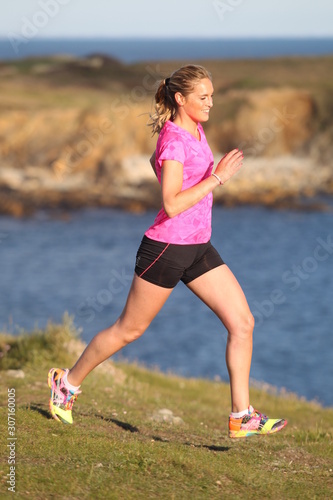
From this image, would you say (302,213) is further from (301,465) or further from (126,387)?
(301,465)

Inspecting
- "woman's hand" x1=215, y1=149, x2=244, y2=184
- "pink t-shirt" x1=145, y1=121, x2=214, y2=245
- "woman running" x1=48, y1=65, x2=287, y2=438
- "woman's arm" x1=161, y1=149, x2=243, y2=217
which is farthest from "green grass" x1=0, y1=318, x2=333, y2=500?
"woman's hand" x1=215, y1=149, x2=244, y2=184

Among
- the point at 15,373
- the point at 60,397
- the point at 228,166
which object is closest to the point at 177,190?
the point at 228,166

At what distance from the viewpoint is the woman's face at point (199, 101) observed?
6.16m

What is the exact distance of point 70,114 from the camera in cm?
5684

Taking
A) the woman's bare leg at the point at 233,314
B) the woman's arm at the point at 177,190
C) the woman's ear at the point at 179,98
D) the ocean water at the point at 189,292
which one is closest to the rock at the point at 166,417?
the woman's bare leg at the point at 233,314

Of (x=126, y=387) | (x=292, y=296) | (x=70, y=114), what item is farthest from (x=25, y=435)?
(x=70, y=114)

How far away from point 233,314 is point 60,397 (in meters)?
1.54

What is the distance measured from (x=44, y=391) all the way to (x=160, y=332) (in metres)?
26.3

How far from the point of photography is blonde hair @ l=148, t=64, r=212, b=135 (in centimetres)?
617

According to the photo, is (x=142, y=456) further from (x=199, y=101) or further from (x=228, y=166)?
(x=199, y=101)

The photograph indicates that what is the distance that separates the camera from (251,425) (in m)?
6.55

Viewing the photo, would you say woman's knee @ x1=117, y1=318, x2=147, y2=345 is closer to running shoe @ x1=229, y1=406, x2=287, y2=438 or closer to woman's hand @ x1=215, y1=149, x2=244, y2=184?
running shoe @ x1=229, y1=406, x2=287, y2=438

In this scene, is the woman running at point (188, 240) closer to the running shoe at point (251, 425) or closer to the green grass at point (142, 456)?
the running shoe at point (251, 425)

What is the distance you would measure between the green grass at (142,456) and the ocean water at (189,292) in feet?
64.9
